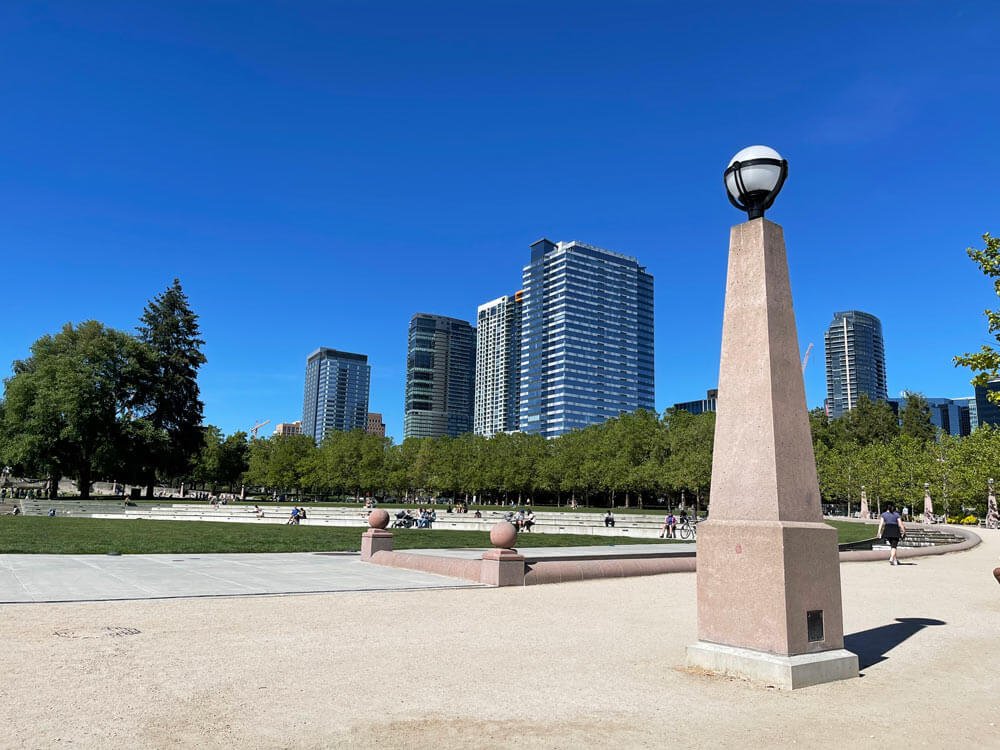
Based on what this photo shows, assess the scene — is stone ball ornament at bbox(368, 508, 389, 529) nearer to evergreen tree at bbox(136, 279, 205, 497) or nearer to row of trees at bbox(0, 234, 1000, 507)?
row of trees at bbox(0, 234, 1000, 507)

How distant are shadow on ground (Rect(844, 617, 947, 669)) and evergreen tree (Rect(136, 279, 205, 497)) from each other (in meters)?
64.5

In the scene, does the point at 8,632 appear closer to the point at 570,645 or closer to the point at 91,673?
the point at 91,673

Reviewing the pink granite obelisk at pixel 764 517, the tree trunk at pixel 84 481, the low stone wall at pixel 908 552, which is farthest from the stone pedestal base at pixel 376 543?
the tree trunk at pixel 84 481

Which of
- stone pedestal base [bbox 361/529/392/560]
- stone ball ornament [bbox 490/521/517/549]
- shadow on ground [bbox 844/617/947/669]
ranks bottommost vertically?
shadow on ground [bbox 844/617/947/669]

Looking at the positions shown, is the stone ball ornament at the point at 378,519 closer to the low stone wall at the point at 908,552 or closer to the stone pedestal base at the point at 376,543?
the stone pedestal base at the point at 376,543

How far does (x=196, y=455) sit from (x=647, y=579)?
226 ft

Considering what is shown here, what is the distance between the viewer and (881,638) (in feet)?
29.9

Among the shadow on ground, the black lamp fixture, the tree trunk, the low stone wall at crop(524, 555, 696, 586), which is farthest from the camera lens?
the tree trunk

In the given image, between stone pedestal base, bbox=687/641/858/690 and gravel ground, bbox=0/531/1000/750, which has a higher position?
stone pedestal base, bbox=687/641/858/690

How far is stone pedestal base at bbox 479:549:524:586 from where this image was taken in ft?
45.0

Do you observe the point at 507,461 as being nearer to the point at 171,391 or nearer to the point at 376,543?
the point at 171,391

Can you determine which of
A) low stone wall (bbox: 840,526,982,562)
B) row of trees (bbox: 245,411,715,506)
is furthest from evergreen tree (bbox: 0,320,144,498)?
low stone wall (bbox: 840,526,982,562)

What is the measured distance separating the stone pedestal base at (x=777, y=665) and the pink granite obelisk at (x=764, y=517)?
10mm

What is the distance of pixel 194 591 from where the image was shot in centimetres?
1170
